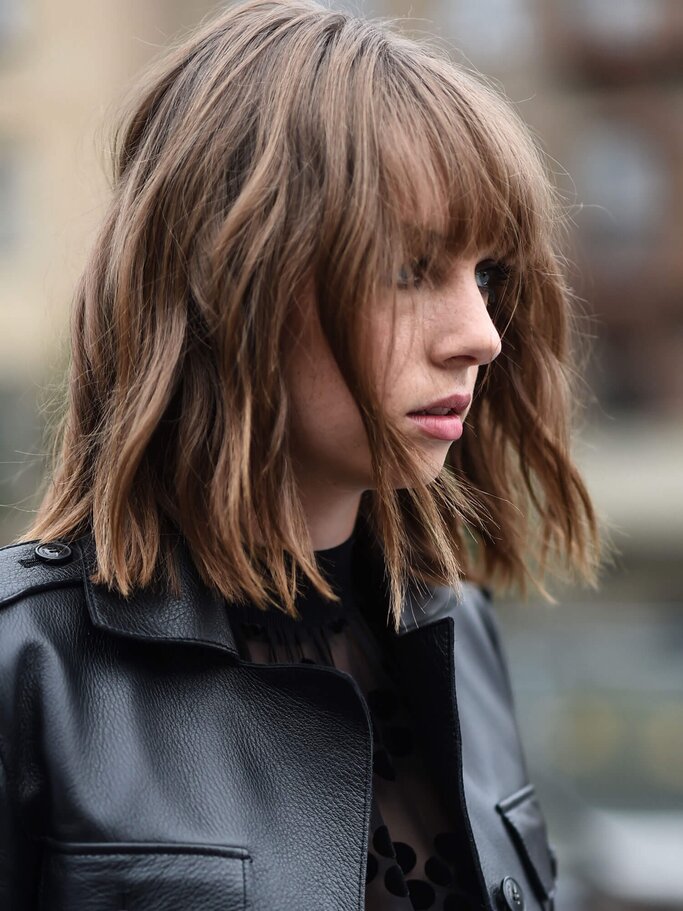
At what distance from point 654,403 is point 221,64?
69.9ft

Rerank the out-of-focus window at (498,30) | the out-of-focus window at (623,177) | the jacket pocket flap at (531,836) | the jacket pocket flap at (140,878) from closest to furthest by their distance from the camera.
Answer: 1. the jacket pocket flap at (140,878)
2. the jacket pocket flap at (531,836)
3. the out-of-focus window at (623,177)
4. the out-of-focus window at (498,30)

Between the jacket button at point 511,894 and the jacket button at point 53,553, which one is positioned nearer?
the jacket button at point 53,553

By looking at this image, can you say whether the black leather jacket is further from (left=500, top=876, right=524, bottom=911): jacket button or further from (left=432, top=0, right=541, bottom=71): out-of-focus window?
(left=432, top=0, right=541, bottom=71): out-of-focus window

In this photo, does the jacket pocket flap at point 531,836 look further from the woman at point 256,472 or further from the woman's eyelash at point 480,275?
the woman's eyelash at point 480,275

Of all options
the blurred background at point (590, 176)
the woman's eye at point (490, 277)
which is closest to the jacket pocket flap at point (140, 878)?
the woman's eye at point (490, 277)

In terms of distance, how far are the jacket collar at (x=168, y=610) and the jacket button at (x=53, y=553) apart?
0.08ft

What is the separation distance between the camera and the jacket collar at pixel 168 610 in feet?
5.31

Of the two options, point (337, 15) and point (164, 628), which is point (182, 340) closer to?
point (164, 628)

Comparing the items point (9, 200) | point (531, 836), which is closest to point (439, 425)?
point (531, 836)

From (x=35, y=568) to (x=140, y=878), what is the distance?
0.46 meters

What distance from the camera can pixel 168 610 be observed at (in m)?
1.65

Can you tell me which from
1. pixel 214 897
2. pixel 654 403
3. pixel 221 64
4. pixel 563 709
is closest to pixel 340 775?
pixel 214 897

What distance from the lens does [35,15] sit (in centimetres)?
2120

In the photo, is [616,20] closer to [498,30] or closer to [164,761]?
[498,30]
